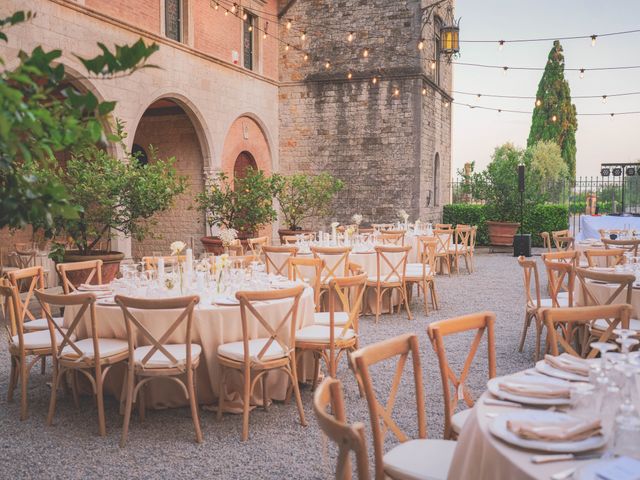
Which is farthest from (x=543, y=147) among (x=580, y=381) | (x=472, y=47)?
(x=580, y=381)

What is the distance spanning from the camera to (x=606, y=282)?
16.0 feet

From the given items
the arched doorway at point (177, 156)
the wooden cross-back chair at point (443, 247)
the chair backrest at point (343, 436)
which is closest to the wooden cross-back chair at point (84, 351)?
the chair backrest at point (343, 436)

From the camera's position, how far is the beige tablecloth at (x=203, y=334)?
409 cm

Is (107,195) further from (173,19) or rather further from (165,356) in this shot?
(173,19)

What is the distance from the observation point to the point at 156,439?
147 inches

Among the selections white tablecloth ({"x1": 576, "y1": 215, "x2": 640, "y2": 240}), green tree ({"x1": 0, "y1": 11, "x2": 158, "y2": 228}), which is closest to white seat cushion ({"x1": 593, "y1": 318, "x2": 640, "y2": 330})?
green tree ({"x1": 0, "y1": 11, "x2": 158, "y2": 228})

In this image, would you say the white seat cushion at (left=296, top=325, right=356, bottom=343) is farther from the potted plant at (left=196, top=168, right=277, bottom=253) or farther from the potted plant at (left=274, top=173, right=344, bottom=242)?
the potted plant at (left=274, top=173, right=344, bottom=242)

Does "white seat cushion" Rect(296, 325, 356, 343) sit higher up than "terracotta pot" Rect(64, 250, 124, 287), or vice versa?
"terracotta pot" Rect(64, 250, 124, 287)

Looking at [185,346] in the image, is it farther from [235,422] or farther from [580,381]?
[580,381]

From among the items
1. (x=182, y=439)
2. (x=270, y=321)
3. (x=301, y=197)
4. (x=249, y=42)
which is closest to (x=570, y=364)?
(x=270, y=321)

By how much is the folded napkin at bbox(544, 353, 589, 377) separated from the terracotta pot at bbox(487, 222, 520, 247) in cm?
1390

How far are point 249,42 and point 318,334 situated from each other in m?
12.1

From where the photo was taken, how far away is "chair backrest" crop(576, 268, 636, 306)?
4.45m

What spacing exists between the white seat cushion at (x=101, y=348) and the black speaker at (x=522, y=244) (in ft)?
38.6
